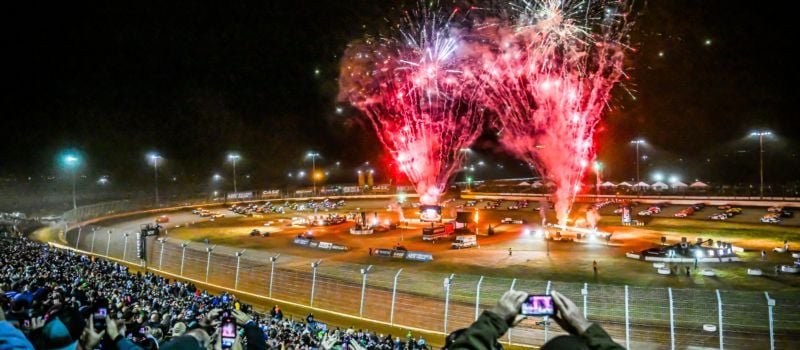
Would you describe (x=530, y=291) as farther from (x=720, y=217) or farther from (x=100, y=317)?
(x=720, y=217)

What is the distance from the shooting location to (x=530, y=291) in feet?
73.4

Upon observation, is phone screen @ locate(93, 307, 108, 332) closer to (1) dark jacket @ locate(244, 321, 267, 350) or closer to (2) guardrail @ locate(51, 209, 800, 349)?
(1) dark jacket @ locate(244, 321, 267, 350)

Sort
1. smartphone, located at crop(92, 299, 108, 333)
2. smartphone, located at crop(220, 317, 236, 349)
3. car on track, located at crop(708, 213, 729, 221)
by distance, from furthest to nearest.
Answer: car on track, located at crop(708, 213, 729, 221) < smartphone, located at crop(220, 317, 236, 349) < smartphone, located at crop(92, 299, 108, 333)

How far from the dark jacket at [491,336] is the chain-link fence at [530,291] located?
442 inches

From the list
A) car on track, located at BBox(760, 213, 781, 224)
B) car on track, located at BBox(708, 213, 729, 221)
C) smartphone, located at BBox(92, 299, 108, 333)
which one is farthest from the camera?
car on track, located at BBox(708, 213, 729, 221)

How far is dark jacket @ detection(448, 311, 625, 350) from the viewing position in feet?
9.30

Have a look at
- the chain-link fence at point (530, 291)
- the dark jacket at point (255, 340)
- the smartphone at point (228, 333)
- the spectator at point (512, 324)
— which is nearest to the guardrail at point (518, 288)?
the chain-link fence at point (530, 291)

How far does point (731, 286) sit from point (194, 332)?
3006cm

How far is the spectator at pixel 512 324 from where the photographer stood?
282cm

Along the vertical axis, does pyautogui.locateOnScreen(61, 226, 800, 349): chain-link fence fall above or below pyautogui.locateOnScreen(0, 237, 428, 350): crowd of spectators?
below

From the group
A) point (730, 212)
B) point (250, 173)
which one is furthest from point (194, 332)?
point (250, 173)

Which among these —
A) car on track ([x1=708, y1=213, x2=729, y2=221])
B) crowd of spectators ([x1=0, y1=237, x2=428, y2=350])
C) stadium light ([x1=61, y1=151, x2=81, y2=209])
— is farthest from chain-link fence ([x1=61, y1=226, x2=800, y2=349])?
car on track ([x1=708, y1=213, x2=729, y2=221])

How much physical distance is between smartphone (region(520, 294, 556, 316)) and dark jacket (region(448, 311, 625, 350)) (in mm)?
347

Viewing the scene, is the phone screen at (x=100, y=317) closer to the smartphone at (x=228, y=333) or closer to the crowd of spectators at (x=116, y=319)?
the crowd of spectators at (x=116, y=319)
